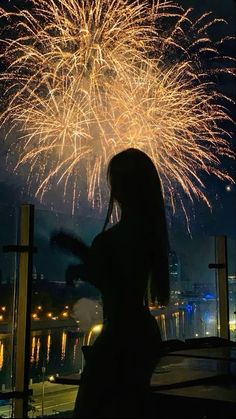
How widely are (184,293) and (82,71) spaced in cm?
372

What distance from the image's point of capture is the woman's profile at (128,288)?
144cm

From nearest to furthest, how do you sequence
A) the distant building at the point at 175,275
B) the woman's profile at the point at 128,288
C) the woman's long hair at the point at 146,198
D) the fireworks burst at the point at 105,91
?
1. the woman's profile at the point at 128,288
2. the woman's long hair at the point at 146,198
3. the distant building at the point at 175,275
4. the fireworks burst at the point at 105,91

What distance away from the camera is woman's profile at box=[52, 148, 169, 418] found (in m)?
1.44

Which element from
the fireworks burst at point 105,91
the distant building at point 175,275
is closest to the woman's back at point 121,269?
the distant building at point 175,275

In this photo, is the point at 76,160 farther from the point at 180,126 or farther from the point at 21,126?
the point at 180,126

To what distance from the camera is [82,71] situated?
6926 mm

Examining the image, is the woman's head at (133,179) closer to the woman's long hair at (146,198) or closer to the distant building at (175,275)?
the woman's long hair at (146,198)

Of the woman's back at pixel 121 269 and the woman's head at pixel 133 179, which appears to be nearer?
the woman's back at pixel 121 269

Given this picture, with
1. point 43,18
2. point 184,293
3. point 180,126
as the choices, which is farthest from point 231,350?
point 43,18

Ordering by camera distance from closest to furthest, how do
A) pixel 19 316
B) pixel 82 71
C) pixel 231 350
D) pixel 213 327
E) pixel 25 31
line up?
pixel 19 316 < pixel 231 350 < pixel 213 327 < pixel 25 31 < pixel 82 71

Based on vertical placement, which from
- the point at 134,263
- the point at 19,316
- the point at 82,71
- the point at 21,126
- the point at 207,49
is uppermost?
the point at 207,49

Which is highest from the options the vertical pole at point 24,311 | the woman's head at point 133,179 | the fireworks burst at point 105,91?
the fireworks burst at point 105,91

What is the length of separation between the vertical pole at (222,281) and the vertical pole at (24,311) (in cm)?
180

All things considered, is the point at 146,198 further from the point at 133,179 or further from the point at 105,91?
the point at 105,91
